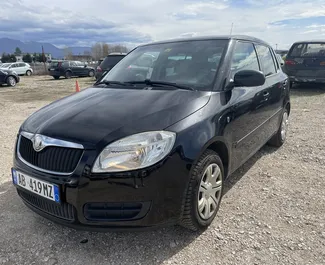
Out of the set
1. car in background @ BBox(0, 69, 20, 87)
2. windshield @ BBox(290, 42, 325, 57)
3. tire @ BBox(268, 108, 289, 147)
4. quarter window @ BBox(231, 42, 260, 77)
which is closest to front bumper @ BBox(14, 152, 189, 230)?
quarter window @ BBox(231, 42, 260, 77)

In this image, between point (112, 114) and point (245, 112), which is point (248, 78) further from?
point (112, 114)

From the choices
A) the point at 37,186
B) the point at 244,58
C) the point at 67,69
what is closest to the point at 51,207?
the point at 37,186

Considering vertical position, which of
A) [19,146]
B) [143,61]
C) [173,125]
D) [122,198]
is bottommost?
[122,198]

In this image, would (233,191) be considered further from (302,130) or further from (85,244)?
(302,130)

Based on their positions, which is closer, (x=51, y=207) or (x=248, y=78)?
(x=51, y=207)

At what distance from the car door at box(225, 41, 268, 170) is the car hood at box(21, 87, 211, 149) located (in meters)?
0.44

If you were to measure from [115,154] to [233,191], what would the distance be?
175 cm

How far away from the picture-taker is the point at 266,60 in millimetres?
4129

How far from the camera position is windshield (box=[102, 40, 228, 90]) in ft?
9.34

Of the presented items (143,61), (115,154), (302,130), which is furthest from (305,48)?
(115,154)

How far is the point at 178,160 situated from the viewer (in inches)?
81.5

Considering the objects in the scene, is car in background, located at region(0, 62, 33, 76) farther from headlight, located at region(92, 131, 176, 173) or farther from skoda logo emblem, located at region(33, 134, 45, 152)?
headlight, located at region(92, 131, 176, 173)

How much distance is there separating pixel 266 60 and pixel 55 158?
10.8 feet

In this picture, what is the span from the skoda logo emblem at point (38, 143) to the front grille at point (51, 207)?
1.24 ft
